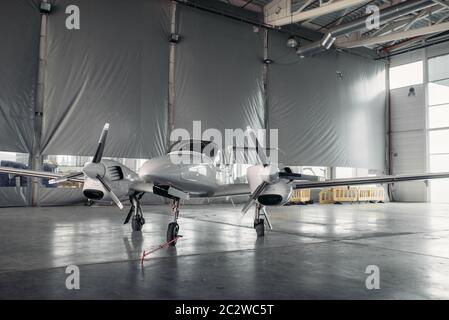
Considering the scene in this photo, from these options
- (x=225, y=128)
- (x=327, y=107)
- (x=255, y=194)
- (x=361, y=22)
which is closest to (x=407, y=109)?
(x=327, y=107)

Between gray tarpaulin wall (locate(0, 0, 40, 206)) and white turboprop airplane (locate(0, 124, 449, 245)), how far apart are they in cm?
837

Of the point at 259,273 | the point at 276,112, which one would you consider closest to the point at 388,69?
the point at 276,112

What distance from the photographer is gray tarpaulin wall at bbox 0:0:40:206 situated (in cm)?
1627

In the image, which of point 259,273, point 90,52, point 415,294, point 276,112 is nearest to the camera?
point 415,294

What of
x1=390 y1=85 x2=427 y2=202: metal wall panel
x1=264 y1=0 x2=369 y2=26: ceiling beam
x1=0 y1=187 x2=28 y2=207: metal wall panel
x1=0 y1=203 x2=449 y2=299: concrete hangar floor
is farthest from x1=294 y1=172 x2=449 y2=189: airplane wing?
x1=390 y1=85 x2=427 y2=202: metal wall panel

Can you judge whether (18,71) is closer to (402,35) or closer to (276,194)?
(276,194)

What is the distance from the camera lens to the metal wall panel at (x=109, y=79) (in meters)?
17.5

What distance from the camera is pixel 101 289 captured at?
4.01 meters

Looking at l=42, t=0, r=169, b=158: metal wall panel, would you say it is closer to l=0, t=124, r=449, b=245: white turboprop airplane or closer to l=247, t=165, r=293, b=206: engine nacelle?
l=0, t=124, r=449, b=245: white turboprop airplane

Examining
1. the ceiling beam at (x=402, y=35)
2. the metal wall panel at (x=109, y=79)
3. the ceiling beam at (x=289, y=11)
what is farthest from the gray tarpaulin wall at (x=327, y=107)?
the metal wall panel at (x=109, y=79)

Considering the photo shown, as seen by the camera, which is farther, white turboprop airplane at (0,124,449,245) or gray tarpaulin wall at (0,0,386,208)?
gray tarpaulin wall at (0,0,386,208)

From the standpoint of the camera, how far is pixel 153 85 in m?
20.0

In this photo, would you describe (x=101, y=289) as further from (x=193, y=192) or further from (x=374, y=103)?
(x=374, y=103)
